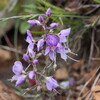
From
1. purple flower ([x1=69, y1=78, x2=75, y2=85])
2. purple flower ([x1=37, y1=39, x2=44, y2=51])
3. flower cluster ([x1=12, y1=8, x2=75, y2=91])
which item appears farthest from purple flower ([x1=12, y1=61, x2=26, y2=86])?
purple flower ([x1=69, y1=78, x2=75, y2=85])

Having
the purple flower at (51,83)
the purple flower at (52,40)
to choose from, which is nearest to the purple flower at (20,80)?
the purple flower at (51,83)

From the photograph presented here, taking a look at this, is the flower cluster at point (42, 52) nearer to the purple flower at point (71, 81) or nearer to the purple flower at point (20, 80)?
the purple flower at point (20, 80)

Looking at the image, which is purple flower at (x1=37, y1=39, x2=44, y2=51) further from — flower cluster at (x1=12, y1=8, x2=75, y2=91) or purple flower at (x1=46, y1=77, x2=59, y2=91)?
purple flower at (x1=46, y1=77, x2=59, y2=91)

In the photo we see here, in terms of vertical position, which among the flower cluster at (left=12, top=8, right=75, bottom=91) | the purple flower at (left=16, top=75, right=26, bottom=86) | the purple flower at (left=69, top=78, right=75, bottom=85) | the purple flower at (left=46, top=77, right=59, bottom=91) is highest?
the flower cluster at (left=12, top=8, right=75, bottom=91)

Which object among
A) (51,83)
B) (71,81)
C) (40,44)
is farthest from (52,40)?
(71,81)

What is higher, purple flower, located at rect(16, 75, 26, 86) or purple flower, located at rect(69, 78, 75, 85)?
purple flower, located at rect(16, 75, 26, 86)

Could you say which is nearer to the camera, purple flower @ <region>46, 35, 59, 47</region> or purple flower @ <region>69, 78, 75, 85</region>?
purple flower @ <region>46, 35, 59, 47</region>

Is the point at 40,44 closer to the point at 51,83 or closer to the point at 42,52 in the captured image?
the point at 42,52

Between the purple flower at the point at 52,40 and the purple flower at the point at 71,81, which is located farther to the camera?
the purple flower at the point at 71,81
